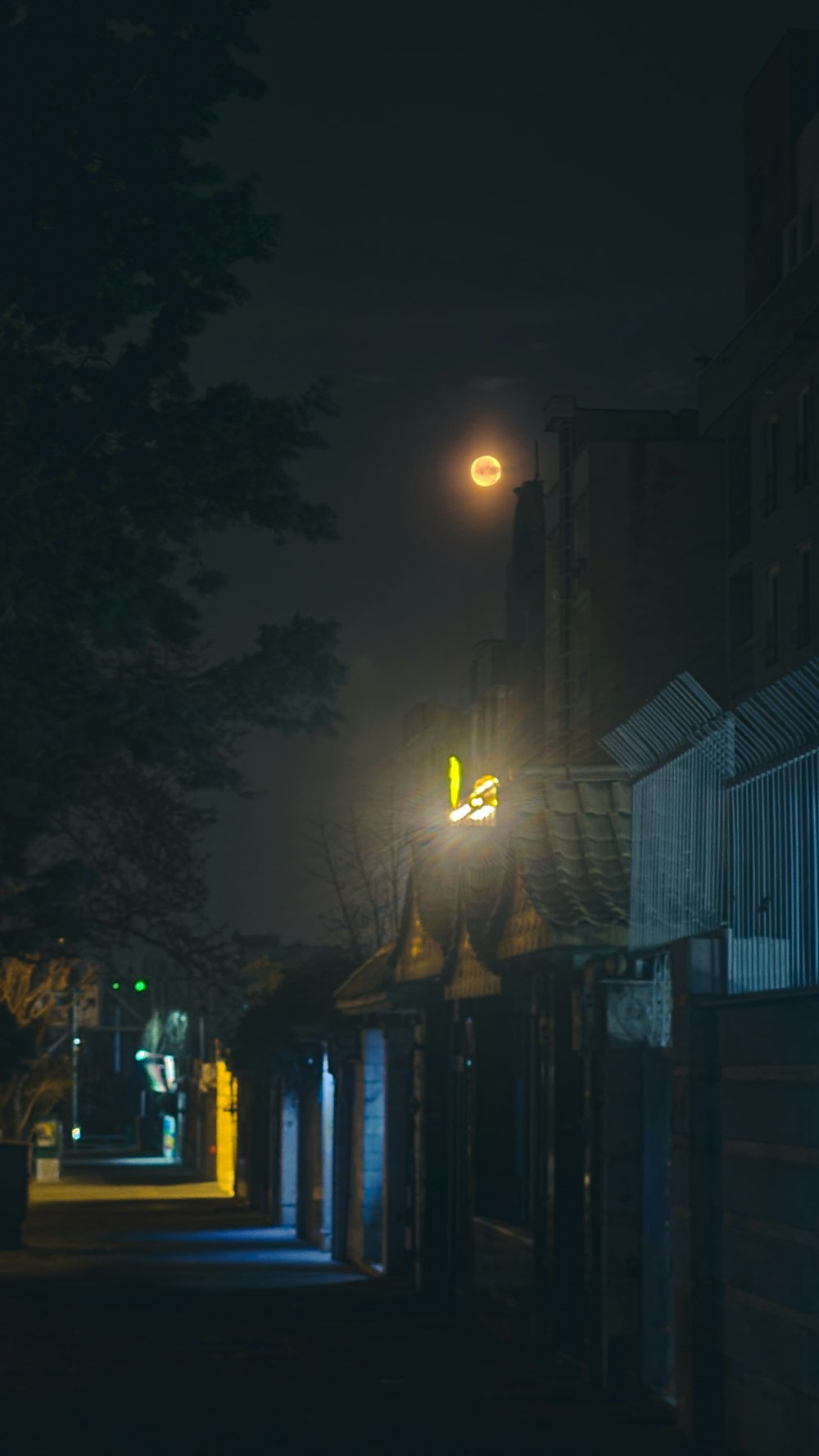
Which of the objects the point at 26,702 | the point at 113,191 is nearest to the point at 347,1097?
the point at 26,702

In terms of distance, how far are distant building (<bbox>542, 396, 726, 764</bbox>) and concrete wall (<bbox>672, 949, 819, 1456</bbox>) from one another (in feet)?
92.9

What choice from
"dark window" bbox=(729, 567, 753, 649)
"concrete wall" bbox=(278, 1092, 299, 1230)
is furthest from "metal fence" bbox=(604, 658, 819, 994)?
"dark window" bbox=(729, 567, 753, 649)

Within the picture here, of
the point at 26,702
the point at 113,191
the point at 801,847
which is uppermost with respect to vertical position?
the point at 113,191

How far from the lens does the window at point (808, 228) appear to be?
→ 42.5 meters

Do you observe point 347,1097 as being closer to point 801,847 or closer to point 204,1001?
point 801,847

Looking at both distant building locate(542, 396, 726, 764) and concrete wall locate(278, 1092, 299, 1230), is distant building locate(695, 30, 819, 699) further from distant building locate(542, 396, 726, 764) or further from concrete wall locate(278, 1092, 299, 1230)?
concrete wall locate(278, 1092, 299, 1230)

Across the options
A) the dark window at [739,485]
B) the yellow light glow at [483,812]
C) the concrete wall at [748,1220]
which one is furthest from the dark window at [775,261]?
the concrete wall at [748,1220]

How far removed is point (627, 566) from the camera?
43688mm

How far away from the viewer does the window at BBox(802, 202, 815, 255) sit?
42531 mm

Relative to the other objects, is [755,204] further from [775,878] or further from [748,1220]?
[748,1220]

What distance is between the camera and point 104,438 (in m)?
22.4

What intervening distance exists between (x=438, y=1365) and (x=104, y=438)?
32.4 ft

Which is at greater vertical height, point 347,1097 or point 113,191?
point 113,191

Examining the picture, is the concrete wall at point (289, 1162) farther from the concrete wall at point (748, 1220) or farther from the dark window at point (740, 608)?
the concrete wall at point (748, 1220)
